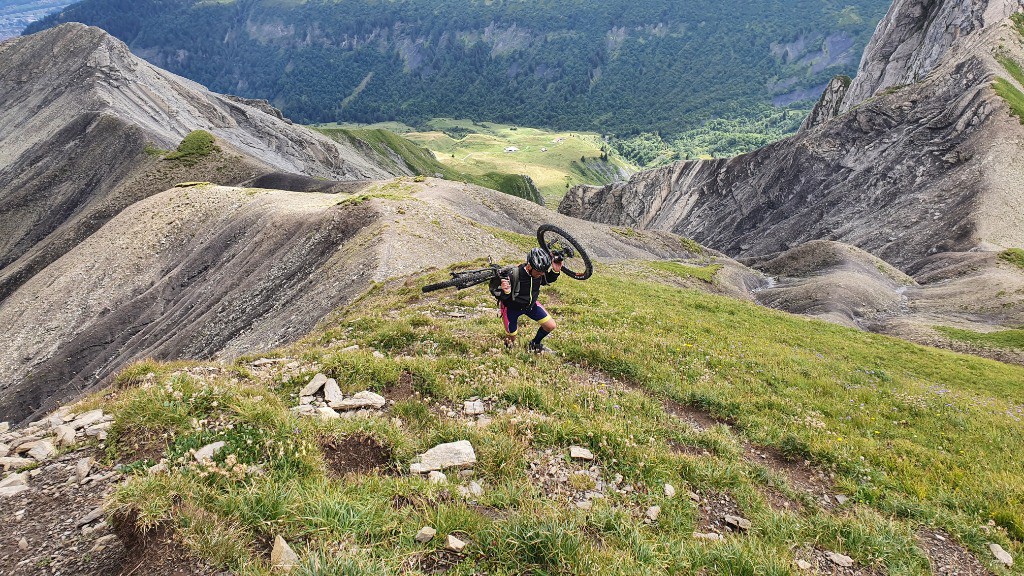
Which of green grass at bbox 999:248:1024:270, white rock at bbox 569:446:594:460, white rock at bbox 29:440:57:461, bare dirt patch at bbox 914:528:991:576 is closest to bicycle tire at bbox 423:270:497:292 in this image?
white rock at bbox 569:446:594:460

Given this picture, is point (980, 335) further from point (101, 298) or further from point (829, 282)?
point (101, 298)

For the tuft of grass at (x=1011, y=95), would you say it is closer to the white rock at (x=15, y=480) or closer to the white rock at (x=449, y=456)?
the white rock at (x=449, y=456)

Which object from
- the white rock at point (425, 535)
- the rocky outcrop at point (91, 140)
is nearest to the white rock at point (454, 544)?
the white rock at point (425, 535)

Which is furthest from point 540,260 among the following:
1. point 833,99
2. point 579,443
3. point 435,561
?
point 833,99

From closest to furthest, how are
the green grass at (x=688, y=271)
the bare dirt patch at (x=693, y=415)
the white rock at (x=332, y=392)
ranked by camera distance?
the white rock at (x=332, y=392), the bare dirt patch at (x=693, y=415), the green grass at (x=688, y=271)

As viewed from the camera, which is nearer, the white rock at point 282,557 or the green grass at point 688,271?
the white rock at point 282,557

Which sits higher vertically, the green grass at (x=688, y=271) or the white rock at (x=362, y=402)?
the green grass at (x=688, y=271)

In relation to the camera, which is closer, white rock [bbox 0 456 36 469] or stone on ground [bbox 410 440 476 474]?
white rock [bbox 0 456 36 469]

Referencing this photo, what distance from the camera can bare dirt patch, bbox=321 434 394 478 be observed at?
7.30 metres

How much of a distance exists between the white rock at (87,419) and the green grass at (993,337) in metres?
52.5

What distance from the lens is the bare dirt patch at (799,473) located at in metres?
9.23

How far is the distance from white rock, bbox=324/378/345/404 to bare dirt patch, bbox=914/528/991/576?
1072 cm

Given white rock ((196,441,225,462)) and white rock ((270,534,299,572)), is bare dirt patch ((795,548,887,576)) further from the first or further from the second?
white rock ((196,441,225,462))

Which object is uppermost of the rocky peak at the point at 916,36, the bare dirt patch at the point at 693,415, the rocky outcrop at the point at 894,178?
the rocky peak at the point at 916,36
